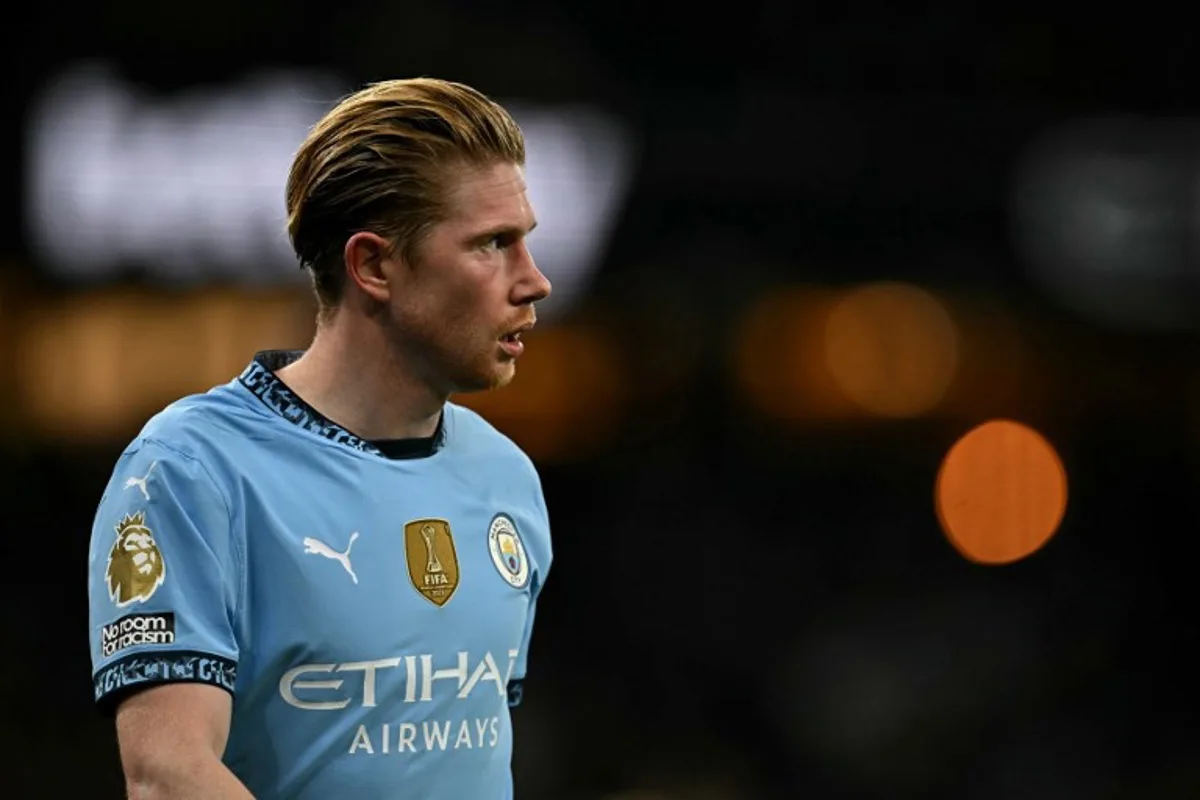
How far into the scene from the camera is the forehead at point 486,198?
2.48m

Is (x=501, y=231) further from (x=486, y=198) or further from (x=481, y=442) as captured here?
(x=481, y=442)

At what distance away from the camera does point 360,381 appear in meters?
2.51

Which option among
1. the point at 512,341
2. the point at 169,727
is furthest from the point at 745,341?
the point at 169,727

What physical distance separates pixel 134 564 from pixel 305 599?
206 mm

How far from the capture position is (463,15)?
6.98 m

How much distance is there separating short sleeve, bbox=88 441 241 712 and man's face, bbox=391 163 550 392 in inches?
14.1

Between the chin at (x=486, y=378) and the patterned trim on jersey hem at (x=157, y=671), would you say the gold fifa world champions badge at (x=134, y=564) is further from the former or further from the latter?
the chin at (x=486, y=378)

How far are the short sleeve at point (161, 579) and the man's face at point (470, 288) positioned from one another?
359 millimetres

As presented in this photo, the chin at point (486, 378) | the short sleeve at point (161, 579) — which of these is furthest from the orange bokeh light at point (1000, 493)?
the short sleeve at point (161, 579)

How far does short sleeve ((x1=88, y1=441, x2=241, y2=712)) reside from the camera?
2189 millimetres

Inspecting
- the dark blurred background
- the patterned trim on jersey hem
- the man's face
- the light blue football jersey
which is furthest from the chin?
the dark blurred background

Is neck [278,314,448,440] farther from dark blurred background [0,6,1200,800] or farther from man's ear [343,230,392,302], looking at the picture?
dark blurred background [0,6,1200,800]

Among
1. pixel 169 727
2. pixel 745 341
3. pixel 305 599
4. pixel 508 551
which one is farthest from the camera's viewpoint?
pixel 745 341

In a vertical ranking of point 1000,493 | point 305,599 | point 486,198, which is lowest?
point 1000,493
